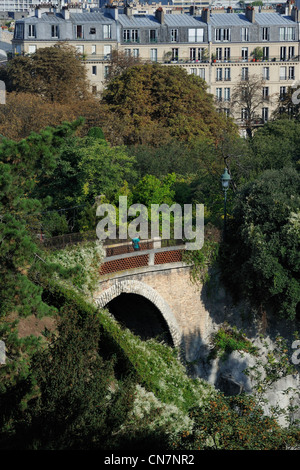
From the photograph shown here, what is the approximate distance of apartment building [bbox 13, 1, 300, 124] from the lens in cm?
6228

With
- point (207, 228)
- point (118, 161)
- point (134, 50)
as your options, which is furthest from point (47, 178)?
point (134, 50)

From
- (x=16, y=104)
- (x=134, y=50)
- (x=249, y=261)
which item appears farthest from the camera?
(x=134, y=50)

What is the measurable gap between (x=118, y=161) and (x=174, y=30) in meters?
37.9

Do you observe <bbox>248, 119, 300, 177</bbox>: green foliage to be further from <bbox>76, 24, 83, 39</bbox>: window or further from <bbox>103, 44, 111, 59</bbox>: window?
<bbox>76, 24, 83, 39</bbox>: window

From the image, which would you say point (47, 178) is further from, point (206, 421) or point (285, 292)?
point (206, 421)

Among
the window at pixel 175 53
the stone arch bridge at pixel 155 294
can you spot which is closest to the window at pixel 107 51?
the window at pixel 175 53

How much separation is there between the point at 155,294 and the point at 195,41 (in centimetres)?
4481

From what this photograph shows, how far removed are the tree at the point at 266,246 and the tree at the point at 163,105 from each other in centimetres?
1643

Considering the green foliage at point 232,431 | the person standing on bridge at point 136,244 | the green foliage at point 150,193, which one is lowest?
the green foliage at point 232,431

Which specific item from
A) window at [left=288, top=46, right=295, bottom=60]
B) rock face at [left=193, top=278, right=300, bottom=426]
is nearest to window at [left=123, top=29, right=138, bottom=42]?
window at [left=288, top=46, right=295, bottom=60]

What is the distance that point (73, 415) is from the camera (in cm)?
1491

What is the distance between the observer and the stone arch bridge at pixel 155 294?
2244cm

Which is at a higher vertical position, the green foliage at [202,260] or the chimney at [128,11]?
the chimney at [128,11]

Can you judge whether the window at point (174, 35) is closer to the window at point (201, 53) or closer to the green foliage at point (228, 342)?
the window at point (201, 53)
